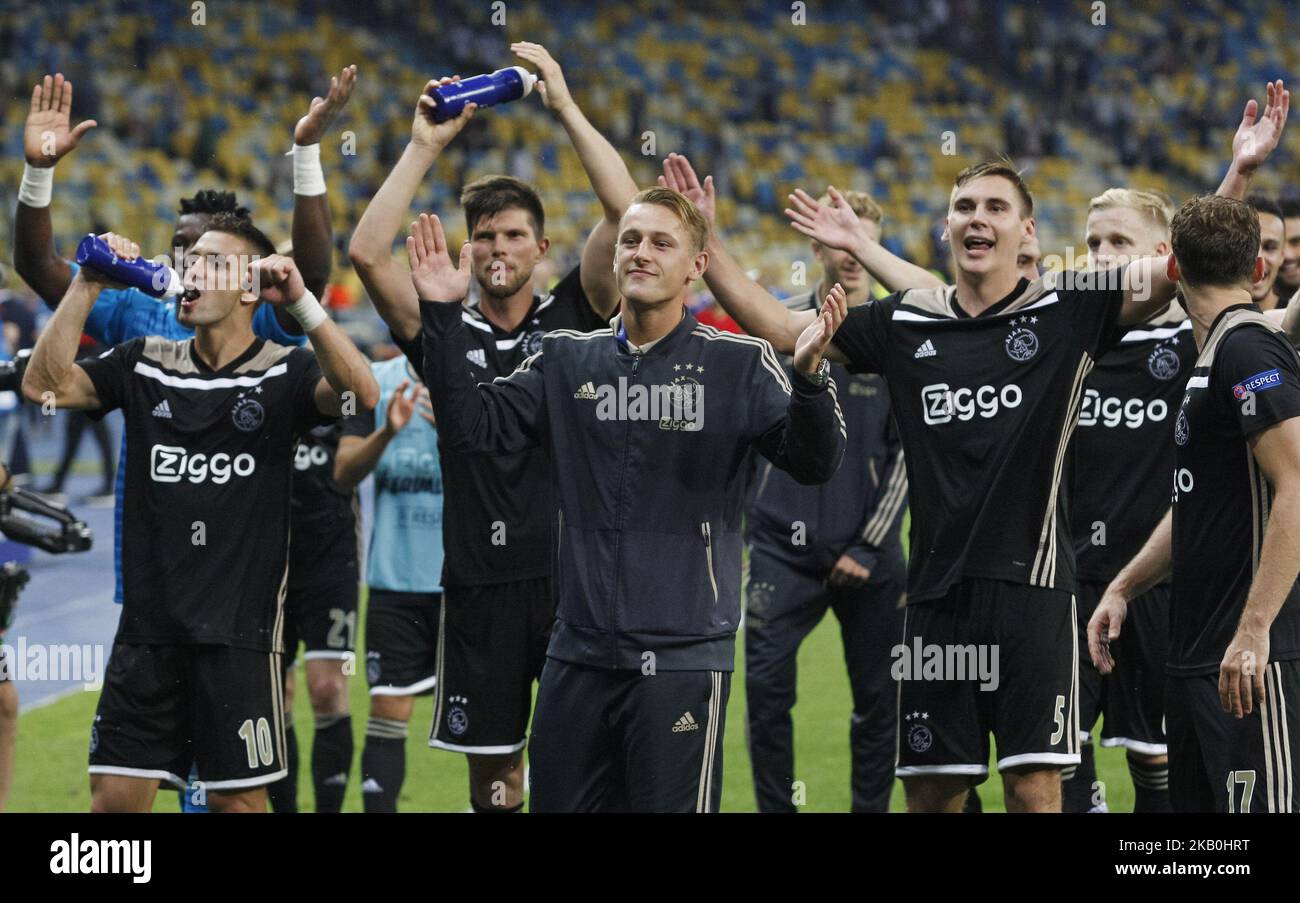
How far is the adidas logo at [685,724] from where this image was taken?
4113mm

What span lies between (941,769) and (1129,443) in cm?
161

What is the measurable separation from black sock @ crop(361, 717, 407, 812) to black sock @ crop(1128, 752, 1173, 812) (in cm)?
270

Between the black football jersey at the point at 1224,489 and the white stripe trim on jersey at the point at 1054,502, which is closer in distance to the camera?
the black football jersey at the point at 1224,489

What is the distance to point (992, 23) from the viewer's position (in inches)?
1214

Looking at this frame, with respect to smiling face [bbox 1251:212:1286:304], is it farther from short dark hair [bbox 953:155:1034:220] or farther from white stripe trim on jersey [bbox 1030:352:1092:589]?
white stripe trim on jersey [bbox 1030:352:1092:589]

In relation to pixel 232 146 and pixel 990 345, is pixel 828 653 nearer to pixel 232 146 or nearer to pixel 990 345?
pixel 990 345

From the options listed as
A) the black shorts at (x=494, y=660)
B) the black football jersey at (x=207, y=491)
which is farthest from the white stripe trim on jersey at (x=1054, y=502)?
the black football jersey at (x=207, y=491)

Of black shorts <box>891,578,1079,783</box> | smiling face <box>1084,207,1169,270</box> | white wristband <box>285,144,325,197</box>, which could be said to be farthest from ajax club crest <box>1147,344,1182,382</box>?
white wristband <box>285,144,325,197</box>

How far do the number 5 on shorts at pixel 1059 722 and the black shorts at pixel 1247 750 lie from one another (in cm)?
41

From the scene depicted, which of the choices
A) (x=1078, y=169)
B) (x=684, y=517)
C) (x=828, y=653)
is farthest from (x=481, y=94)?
(x=1078, y=169)

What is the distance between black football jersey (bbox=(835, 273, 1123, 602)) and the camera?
183 inches

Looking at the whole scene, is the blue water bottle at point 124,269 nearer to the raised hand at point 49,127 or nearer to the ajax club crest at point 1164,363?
the raised hand at point 49,127

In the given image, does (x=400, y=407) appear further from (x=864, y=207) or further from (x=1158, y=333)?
(x=1158, y=333)

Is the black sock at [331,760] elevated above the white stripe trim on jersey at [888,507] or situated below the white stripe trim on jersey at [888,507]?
below
